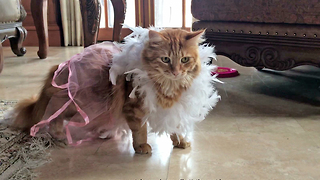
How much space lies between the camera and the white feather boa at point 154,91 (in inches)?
36.0

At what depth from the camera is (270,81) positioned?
79.0 inches

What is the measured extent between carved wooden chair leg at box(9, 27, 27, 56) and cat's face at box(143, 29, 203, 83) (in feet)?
6.96

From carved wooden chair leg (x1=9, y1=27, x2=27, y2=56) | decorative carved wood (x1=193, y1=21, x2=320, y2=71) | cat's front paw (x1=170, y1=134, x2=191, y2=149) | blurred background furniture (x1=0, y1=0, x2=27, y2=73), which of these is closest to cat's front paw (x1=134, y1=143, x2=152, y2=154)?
cat's front paw (x1=170, y1=134, x2=191, y2=149)

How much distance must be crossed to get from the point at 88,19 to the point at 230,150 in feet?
3.51

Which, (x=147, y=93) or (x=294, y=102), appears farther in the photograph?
(x=294, y=102)

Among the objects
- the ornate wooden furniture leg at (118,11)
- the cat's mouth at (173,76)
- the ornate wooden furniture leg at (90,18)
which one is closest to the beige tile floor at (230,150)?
the cat's mouth at (173,76)

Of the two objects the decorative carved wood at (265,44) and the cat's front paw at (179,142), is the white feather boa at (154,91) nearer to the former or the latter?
the cat's front paw at (179,142)

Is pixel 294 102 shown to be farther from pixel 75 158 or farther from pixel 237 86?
pixel 75 158

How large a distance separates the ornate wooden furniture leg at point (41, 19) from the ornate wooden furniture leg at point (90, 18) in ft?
3.54

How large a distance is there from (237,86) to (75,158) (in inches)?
47.7

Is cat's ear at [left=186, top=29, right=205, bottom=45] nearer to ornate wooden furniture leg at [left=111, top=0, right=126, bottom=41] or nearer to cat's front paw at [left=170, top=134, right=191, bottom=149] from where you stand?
cat's front paw at [left=170, top=134, right=191, bottom=149]

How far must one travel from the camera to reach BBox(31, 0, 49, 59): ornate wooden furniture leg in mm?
2496

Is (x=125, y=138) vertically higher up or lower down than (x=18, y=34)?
lower down

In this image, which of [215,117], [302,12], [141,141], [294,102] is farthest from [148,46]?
[294,102]
